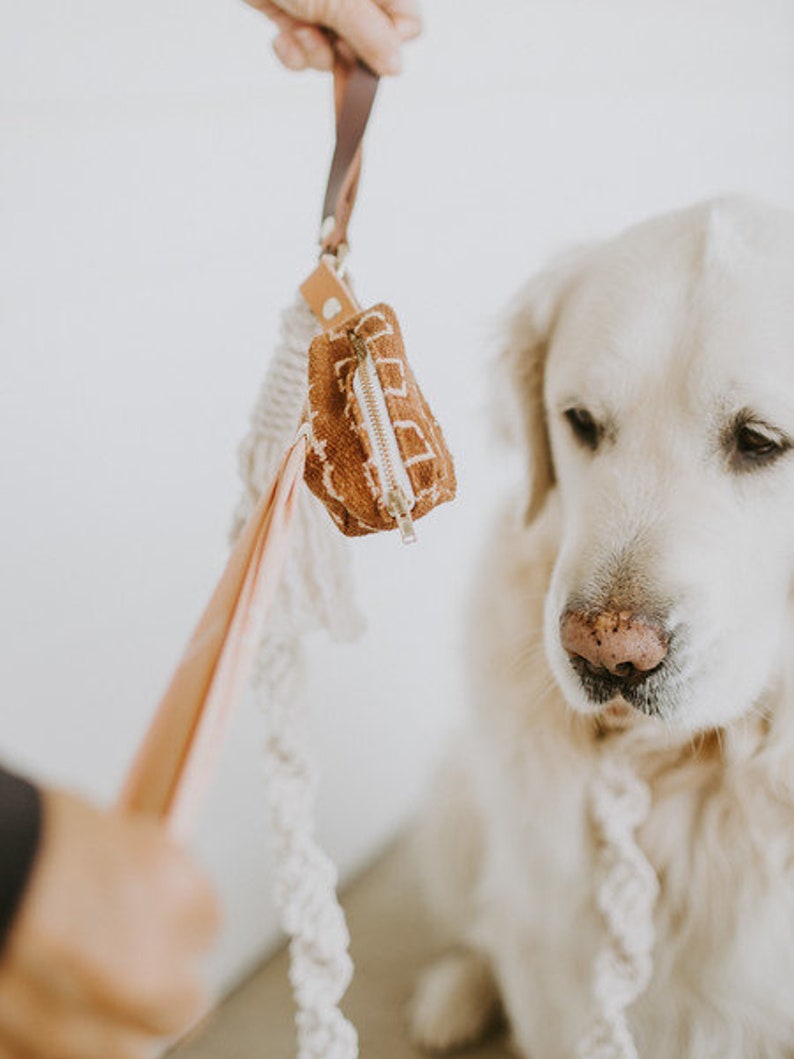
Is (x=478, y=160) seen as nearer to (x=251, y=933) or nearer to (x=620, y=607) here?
(x=620, y=607)

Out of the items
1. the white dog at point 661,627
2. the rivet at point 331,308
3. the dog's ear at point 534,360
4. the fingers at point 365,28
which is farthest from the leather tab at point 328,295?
the dog's ear at point 534,360

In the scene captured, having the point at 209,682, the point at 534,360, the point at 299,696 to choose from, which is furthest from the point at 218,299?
the point at 209,682

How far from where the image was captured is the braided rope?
797 millimetres

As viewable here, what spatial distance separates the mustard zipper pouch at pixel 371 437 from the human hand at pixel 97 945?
1.00 ft

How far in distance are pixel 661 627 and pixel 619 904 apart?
27 cm

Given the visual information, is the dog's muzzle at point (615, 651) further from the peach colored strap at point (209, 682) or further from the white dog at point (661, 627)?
the peach colored strap at point (209, 682)

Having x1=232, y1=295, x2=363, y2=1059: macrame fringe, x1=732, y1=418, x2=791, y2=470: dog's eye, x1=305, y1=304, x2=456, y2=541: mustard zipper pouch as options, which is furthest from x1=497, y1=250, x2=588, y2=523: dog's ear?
x1=305, y1=304, x2=456, y2=541: mustard zipper pouch

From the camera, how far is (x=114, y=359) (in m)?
0.95

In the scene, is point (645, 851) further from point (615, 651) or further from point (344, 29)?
point (344, 29)

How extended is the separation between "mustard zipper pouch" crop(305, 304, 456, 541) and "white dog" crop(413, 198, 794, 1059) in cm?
26

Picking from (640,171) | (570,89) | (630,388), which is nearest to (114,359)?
(630,388)

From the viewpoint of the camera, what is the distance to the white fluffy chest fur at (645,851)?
880mm

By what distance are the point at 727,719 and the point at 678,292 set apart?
0.39 m

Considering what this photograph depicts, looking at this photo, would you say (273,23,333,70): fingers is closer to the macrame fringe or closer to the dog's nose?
the macrame fringe
